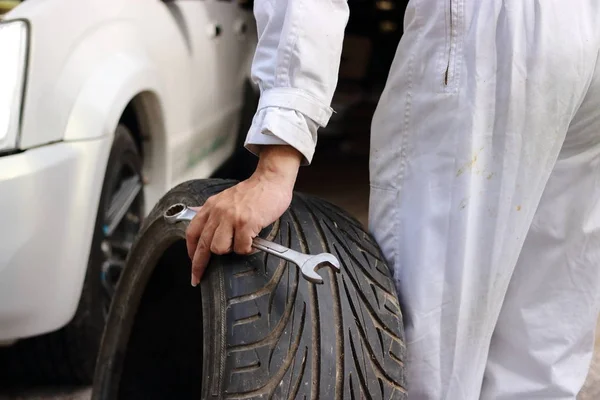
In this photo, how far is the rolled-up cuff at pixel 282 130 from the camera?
100 centimetres

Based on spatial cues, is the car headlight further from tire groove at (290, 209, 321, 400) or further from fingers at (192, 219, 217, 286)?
tire groove at (290, 209, 321, 400)

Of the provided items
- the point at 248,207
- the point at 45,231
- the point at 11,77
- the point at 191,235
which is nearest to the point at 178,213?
the point at 191,235

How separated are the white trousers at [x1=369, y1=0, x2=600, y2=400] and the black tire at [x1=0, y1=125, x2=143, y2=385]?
92cm

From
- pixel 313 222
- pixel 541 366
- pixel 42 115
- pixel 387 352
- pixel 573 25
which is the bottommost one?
pixel 541 366

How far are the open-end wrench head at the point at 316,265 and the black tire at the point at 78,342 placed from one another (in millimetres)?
971

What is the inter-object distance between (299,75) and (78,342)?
3.97 ft

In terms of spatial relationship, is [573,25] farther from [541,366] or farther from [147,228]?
[147,228]

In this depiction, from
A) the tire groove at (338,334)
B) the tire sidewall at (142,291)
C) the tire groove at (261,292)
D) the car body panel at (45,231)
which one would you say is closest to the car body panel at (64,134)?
the car body panel at (45,231)

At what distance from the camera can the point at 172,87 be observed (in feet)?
7.54

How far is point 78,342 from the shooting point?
1.86 meters

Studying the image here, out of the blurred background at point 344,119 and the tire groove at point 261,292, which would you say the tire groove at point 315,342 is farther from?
the blurred background at point 344,119

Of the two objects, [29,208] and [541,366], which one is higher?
[29,208]

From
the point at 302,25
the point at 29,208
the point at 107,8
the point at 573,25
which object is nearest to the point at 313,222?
the point at 302,25

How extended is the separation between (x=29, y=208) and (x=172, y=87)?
910 mm
